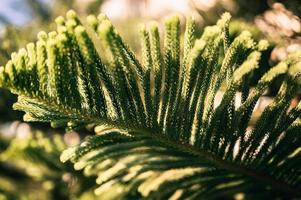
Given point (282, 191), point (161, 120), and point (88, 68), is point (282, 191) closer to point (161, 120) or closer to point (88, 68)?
point (161, 120)

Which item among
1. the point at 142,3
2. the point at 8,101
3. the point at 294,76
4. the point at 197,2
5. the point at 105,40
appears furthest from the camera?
the point at 142,3

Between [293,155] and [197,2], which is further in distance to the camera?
[197,2]

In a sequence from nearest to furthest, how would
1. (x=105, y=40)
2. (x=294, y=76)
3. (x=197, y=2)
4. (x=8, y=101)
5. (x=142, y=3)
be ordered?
(x=105, y=40) < (x=294, y=76) < (x=197, y=2) < (x=8, y=101) < (x=142, y=3)

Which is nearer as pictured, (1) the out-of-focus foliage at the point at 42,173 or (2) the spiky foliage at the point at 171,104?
(2) the spiky foliage at the point at 171,104

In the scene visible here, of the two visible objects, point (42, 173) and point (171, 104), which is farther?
point (42, 173)

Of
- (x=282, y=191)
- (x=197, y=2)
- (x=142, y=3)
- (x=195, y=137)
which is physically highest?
(x=142, y=3)

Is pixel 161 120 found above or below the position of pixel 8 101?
below

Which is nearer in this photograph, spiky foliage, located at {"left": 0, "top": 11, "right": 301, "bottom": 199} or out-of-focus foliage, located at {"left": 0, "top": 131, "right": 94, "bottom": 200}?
spiky foliage, located at {"left": 0, "top": 11, "right": 301, "bottom": 199}

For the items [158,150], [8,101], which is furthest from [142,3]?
[158,150]
